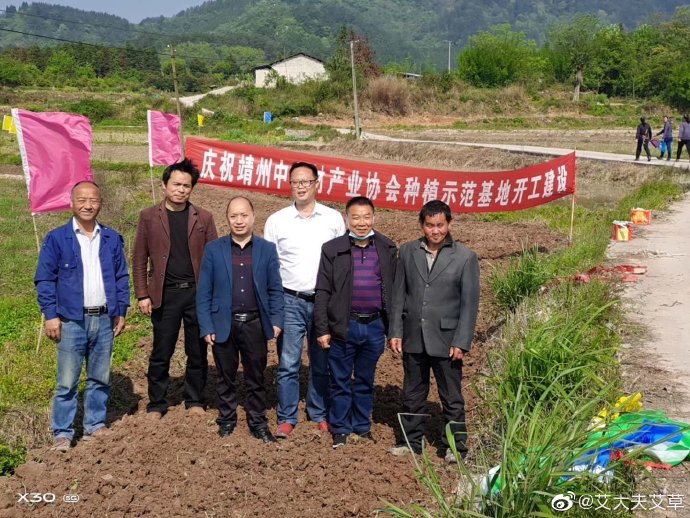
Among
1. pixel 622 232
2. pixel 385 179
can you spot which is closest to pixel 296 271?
pixel 385 179

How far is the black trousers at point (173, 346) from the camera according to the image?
16.9 feet

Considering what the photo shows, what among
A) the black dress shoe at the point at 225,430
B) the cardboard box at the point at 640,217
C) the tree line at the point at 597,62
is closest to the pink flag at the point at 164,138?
the cardboard box at the point at 640,217

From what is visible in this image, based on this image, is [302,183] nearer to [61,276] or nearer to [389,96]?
[61,276]

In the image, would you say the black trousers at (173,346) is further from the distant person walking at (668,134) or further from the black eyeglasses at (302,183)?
the distant person walking at (668,134)

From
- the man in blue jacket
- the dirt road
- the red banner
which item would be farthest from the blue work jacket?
the red banner

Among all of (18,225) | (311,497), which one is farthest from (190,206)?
(18,225)

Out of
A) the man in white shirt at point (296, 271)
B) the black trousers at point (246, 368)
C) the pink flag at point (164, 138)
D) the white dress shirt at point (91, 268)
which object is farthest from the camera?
the pink flag at point (164, 138)

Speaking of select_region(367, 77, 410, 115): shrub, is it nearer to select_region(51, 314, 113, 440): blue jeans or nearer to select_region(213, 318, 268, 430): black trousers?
select_region(213, 318, 268, 430): black trousers

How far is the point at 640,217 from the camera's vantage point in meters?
12.3

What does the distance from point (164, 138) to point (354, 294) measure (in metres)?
11.4

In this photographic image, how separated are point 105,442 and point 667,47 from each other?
236 feet

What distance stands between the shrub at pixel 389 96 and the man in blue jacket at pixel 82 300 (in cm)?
5076

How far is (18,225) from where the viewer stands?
13141 millimetres

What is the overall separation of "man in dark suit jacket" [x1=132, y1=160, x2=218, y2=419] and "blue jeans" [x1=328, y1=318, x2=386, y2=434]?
1.04 metres
